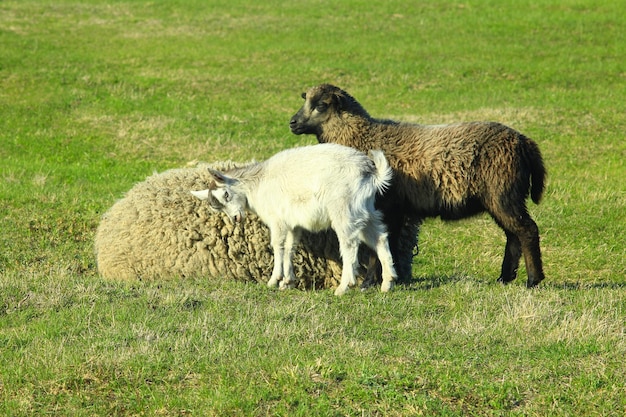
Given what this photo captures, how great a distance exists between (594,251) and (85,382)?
→ 7.97 m

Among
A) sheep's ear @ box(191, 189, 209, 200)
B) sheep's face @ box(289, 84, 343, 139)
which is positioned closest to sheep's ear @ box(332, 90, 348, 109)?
sheep's face @ box(289, 84, 343, 139)

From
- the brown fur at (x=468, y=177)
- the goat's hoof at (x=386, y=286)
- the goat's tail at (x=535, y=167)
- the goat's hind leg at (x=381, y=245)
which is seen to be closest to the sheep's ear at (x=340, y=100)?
the brown fur at (x=468, y=177)

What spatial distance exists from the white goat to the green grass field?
0.54 meters

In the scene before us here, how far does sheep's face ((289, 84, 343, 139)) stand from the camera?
10.5m

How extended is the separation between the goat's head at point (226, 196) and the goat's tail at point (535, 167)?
3.01m

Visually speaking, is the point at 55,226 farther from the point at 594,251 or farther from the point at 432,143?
the point at 594,251

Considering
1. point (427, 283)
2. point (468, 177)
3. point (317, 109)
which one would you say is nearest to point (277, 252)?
point (427, 283)

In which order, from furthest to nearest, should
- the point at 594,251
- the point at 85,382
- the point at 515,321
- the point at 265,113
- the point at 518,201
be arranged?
the point at 265,113 < the point at 594,251 < the point at 518,201 < the point at 515,321 < the point at 85,382

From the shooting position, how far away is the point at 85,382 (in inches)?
252

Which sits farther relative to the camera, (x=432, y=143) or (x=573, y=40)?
(x=573, y=40)

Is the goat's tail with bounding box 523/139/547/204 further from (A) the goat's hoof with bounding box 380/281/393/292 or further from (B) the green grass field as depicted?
(A) the goat's hoof with bounding box 380/281/393/292

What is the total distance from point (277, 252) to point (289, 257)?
15cm

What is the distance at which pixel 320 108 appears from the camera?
10.6m

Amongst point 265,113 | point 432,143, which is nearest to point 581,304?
point 432,143
